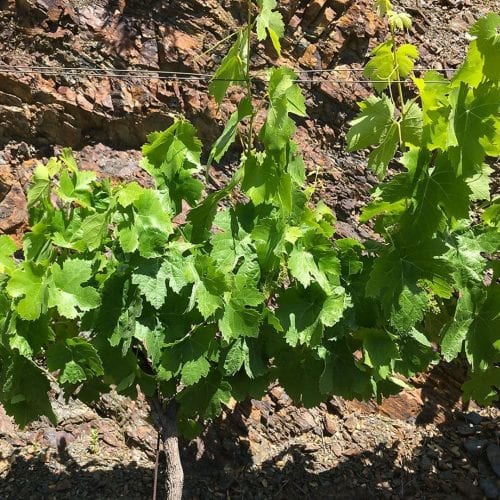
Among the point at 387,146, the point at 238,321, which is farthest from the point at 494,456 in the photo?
the point at 387,146

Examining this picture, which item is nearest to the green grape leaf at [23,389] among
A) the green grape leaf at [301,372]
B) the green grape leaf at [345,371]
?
the green grape leaf at [301,372]

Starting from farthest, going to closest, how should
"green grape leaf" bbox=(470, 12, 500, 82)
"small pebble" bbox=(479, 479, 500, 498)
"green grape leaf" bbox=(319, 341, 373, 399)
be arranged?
"small pebble" bbox=(479, 479, 500, 498)
"green grape leaf" bbox=(319, 341, 373, 399)
"green grape leaf" bbox=(470, 12, 500, 82)

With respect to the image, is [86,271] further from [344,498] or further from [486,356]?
[344,498]

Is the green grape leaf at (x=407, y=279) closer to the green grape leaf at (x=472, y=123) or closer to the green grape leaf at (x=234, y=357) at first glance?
the green grape leaf at (x=472, y=123)

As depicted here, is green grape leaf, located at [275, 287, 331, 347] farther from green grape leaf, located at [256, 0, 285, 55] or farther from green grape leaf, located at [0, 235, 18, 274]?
green grape leaf, located at [0, 235, 18, 274]

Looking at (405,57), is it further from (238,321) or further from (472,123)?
(238,321)

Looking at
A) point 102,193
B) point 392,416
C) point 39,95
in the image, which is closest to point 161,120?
point 39,95

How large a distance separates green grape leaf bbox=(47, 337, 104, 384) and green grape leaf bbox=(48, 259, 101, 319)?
205 mm

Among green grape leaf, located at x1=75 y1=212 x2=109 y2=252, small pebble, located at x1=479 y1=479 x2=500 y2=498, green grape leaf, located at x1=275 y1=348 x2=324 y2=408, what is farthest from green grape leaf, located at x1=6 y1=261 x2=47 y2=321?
small pebble, located at x1=479 y1=479 x2=500 y2=498

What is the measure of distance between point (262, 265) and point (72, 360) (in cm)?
81

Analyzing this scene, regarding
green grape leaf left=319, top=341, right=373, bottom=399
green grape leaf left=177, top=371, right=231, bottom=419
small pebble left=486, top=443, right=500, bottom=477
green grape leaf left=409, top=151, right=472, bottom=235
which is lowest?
small pebble left=486, top=443, right=500, bottom=477

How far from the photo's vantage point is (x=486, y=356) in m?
2.22

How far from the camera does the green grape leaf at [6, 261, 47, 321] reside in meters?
1.96

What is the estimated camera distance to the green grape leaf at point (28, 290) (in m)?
1.96
